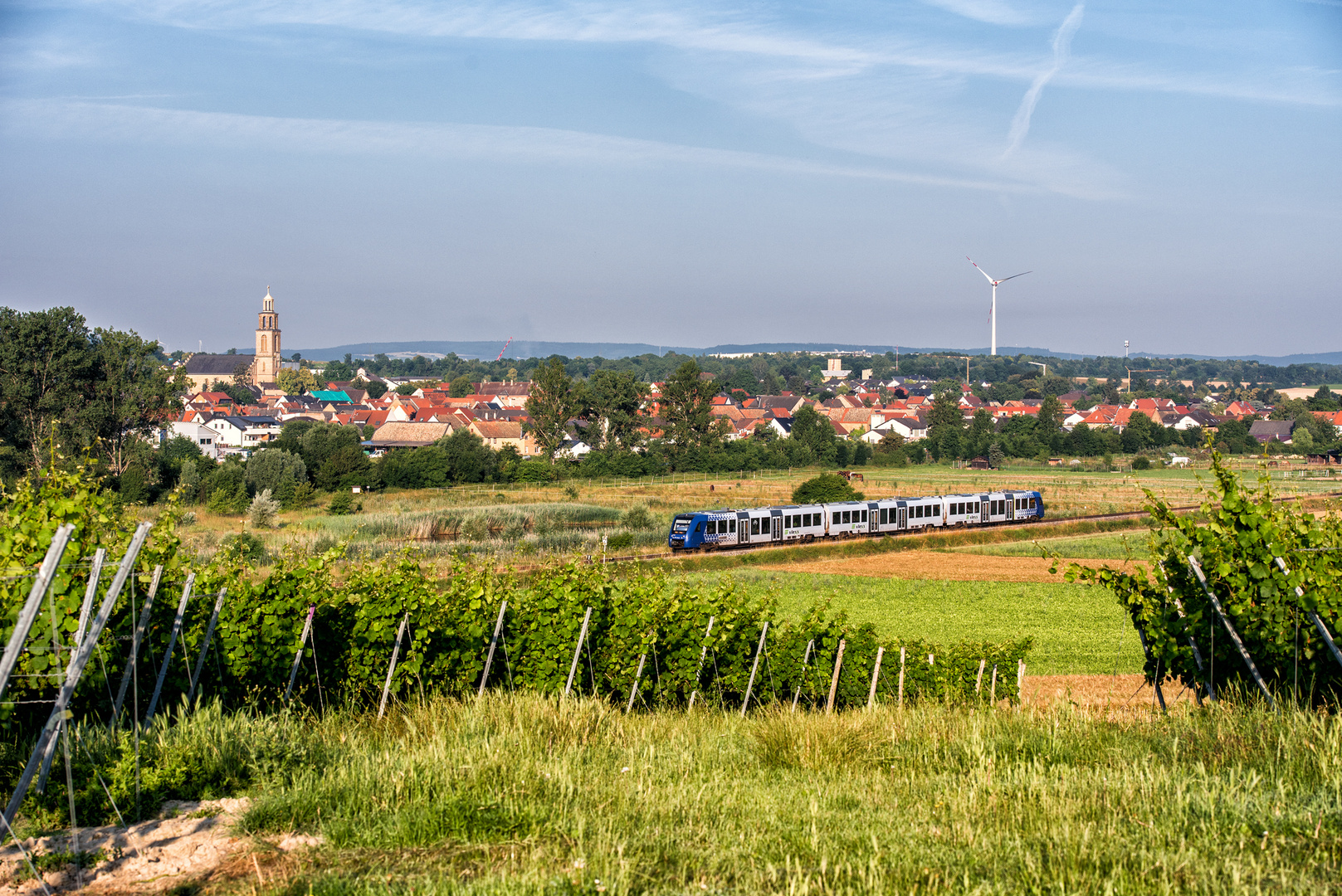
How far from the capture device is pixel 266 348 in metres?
187

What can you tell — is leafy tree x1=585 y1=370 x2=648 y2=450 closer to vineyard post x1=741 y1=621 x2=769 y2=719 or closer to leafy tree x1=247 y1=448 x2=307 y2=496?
leafy tree x1=247 y1=448 x2=307 y2=496

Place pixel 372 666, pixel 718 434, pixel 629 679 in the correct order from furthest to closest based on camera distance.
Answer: pixel 718 434
pixel 629 679
pixel 372 666

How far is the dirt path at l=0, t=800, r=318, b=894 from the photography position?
16.6 feet

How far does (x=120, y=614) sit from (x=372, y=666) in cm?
280

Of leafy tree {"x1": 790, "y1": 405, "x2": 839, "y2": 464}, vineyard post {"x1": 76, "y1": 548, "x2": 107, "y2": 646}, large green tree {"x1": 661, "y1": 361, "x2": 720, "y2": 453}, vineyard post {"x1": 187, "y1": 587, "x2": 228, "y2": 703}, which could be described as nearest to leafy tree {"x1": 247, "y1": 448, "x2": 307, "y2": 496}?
large green tree {"x1": 661, "y1": 361, "x2": 720, "y2": 453}

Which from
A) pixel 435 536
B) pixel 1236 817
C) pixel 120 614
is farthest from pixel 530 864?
pixel 435 536

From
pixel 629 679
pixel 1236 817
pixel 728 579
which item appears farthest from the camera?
pixel 728 579

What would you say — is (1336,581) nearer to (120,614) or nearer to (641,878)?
(641,878)

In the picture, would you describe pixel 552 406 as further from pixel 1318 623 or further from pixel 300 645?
pixel 1318 623

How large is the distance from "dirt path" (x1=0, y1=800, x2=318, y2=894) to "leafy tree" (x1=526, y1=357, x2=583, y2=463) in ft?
238

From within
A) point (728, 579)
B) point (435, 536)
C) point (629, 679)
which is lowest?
point (435, 536)

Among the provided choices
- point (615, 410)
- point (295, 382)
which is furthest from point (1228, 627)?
point (295, 382)

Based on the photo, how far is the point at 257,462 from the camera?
56.4m

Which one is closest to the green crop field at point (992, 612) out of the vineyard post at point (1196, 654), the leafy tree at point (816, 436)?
the vineyard post at point (1196, 654)
